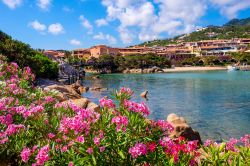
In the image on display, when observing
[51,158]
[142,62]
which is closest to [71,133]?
[51,158]

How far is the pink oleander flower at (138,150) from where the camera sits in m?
4.39

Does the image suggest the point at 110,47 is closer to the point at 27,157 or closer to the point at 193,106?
the point at 193,106

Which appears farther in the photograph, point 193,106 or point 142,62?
point 142,62

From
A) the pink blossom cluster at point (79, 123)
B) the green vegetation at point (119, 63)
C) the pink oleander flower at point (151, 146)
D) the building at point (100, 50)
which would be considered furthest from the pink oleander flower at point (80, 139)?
the building at point (100, 50)

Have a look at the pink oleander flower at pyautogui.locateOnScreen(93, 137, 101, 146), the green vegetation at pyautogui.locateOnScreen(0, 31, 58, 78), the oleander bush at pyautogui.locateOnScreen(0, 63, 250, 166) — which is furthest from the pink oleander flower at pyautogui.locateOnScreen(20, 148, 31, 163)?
the green vegetation at pyautogui.locateOnScreen(0, 31, 58, 78)

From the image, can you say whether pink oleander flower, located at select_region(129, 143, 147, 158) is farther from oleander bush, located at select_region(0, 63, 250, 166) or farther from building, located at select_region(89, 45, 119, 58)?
building, located at select_region(89, 45, 119, 58)

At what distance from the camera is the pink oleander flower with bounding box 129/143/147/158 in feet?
14.4

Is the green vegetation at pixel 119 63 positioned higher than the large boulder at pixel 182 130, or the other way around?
the green vegetation at pixel 119 63

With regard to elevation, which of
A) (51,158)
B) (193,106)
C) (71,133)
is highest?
(71,133)

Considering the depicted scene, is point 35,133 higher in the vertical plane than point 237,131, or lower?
higher

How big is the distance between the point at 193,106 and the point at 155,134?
31711 millimetres

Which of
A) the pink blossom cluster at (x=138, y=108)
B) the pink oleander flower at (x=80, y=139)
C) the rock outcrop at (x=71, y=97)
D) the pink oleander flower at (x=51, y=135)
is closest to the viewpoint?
the pink oleander flower at (x=80, y=139)

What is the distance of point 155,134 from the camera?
5051mm

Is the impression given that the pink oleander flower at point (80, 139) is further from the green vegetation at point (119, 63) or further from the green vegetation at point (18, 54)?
the green vegetation at point (119, 63)
